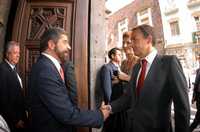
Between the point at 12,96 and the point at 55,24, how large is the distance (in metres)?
0.89

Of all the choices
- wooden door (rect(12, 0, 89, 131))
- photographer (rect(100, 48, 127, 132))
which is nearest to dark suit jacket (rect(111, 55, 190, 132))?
wooden door (rect(12, 0, 89, 131))

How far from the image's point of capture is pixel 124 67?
292cm

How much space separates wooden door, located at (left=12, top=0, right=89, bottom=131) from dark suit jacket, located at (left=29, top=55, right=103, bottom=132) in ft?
2.75

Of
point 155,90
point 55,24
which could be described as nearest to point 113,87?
point 55,24

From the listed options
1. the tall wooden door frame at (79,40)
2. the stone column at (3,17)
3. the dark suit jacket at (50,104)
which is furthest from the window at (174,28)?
the dark suit jacket at (50,104)

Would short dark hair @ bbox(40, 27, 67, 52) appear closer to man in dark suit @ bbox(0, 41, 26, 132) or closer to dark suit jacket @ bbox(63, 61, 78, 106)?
dark suit jacket @ bbox(63, 61, 78, 106)

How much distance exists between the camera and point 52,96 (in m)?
1.39

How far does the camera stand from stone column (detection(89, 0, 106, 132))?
8.19 feet

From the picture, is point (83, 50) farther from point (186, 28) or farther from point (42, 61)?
point (186, 28)

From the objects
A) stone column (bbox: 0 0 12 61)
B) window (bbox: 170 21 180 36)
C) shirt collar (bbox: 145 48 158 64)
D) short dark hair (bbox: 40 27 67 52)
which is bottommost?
shirt collar (bbox: 145 48 158 64)

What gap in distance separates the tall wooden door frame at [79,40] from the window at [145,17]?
14221 millimetres

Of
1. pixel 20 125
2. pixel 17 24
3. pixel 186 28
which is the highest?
pixel 186 28

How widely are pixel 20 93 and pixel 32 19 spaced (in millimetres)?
824

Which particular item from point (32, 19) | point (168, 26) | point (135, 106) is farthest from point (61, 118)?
point (168, 26)
